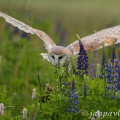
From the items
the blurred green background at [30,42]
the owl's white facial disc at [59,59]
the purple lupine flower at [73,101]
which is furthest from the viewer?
the blurred green background at [30,42]

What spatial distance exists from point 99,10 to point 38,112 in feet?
77.4

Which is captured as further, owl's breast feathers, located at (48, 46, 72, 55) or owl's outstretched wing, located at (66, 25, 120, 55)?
owl's outstretched wing, located at (66, 25, 120, 55)

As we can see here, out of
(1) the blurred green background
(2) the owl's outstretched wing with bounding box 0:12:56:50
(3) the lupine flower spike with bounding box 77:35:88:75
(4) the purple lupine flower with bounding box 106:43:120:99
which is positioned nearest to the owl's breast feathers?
(1) the blurred green background

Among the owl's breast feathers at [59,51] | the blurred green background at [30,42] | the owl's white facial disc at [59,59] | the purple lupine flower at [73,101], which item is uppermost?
the blurred green background at [30,42]

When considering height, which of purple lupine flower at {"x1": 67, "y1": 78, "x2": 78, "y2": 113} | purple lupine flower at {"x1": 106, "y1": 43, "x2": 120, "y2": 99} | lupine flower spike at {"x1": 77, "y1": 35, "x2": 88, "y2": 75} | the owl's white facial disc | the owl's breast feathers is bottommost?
purple lupine flower at {"x1": 67, "y1": 78, "x2": 78, "y2": 113}

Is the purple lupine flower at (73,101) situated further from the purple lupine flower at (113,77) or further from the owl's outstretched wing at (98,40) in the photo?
the owl's outstretched wing at (98,40)

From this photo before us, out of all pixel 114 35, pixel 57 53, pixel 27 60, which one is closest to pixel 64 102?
pixel 57 53

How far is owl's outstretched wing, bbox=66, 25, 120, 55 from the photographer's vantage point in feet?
20.3

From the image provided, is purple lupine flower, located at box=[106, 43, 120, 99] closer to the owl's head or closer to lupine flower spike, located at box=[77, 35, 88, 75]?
lupine flower spike, located at box=[77, 35, 88, 75]

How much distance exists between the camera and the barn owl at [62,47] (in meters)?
5.73

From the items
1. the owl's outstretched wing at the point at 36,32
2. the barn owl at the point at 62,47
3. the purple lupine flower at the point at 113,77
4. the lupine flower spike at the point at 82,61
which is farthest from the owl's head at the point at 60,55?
the purple lupine flower at the point at 113,77

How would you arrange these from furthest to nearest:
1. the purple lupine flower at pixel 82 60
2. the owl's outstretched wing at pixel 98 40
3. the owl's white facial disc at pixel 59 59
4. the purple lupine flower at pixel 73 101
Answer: the owl's outstretched wing at pixel 98 40 < the owl's white facial disc at pixel 59 59 < the purple lupine flower at pixel 82 60 < the purple lupine flower at pixel 73 101

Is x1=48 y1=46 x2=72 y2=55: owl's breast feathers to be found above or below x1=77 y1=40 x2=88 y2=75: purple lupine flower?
above

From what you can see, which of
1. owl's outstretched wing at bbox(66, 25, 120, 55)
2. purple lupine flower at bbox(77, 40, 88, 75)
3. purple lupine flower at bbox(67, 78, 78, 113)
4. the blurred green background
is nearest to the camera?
purple lupine flower at bbox(67, 78, 78, 113)
